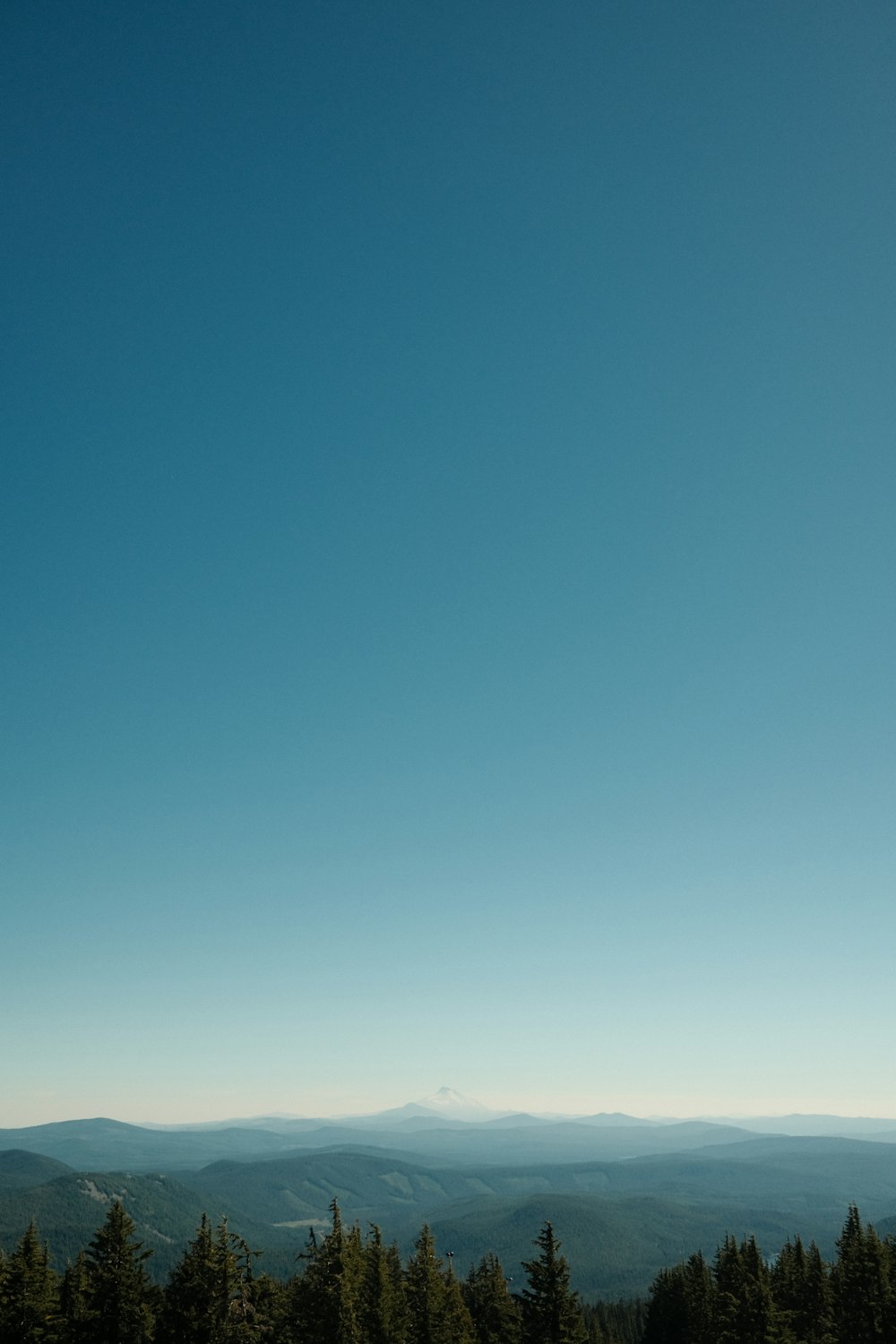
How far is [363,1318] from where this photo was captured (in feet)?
135

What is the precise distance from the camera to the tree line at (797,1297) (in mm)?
44531

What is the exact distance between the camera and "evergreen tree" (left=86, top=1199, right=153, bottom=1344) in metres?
38.8

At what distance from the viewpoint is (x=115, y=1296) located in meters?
38.9

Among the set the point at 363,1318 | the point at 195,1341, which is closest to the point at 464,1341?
the point at 363,1318

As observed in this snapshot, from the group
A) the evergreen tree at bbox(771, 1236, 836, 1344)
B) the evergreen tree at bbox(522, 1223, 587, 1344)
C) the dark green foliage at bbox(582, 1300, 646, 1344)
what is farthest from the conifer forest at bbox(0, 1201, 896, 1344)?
the dark green foliage at bbox(582, 1300, 646, 1344)

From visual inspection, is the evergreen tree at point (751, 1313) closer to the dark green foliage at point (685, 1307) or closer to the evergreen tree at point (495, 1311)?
the evergreen tree at point (495, 1311)

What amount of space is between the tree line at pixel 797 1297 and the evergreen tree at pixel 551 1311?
12.0 metres

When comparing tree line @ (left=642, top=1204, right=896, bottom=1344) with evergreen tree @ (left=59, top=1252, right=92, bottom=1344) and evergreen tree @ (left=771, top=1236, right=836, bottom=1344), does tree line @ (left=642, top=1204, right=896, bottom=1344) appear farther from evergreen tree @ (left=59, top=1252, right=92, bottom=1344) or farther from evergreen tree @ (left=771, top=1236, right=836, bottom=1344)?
evergreen tree @ (left=59, top=1252, right=92, bottom=1344)

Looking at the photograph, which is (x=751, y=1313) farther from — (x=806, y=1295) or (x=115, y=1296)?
(x=115, y=1296)

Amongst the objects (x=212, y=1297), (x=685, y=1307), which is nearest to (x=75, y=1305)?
(x=212, y=1297)

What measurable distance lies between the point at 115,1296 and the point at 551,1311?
64.9 feet

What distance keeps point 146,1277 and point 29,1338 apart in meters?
6.47

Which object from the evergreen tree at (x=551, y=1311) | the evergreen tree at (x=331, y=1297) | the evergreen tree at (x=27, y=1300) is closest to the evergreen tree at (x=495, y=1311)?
the evergreen tree at (x=551, y=1311)

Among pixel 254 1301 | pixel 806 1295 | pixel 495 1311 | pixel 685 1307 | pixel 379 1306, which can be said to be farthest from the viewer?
pixel 685 1307
